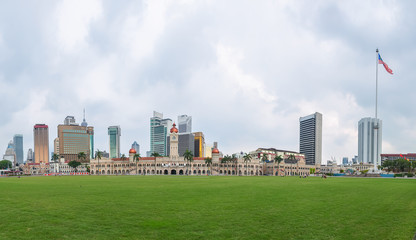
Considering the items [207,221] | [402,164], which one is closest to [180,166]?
[402,164]

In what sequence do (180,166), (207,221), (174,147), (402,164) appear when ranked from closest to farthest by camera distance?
1. (207,221)
2. (402,164)
3. (180,166)
4. (174,147)

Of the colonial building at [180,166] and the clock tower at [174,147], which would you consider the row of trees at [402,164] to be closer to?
the colonial building at [180,166]

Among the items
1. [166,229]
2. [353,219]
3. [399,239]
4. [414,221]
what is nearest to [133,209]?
[166,229]

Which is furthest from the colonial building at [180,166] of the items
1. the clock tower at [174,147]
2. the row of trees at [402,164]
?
the row of trees at [402,164]

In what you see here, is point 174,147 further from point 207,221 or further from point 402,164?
point 207,221

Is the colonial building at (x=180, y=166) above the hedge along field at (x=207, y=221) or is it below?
below

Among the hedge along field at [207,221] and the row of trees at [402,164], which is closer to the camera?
the hedge along field at [207,221]

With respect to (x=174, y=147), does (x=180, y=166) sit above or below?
below

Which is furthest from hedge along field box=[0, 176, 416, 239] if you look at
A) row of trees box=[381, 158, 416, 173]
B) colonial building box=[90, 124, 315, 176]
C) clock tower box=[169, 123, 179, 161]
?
row of trees box=[381, 158, 416, 173]

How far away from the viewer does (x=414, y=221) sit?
13961 millimetres

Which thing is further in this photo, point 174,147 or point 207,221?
point 174,147

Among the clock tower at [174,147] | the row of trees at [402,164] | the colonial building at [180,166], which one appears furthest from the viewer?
the clock tower at [174,147]

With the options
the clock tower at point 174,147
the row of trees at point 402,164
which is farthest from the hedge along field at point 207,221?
the row of trees at point 402,164

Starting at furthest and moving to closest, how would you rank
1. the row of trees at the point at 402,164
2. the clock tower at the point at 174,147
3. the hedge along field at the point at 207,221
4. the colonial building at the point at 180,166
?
1. the clock tower at the point at 174,147
2. the colonial building at the point at 180,166
3. the row of trees at the point at 402,164
4. the hedge along field at the point at 207,221
